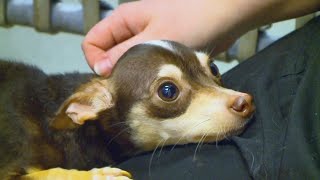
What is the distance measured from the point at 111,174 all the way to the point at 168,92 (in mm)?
273

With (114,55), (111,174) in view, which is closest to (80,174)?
(111,174)

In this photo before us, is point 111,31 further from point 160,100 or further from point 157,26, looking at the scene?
point 160,100

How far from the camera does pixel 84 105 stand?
4.35 ft

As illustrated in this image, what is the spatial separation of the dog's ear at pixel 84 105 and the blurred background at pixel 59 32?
3.32ft

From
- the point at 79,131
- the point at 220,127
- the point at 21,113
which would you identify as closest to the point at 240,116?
the point at 220,127

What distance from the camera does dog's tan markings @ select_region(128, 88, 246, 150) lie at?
4.01 feet

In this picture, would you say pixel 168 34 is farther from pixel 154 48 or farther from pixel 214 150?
pixel 214 150

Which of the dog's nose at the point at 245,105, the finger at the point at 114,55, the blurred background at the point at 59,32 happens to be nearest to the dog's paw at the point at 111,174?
the dog's nose at the point at 245,105

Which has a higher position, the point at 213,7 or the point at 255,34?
the point at 213,7

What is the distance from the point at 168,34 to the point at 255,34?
3.43 ft

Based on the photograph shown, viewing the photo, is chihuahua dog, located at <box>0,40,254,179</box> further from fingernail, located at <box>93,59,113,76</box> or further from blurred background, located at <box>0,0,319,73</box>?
blurred background, located at <box>0,0,319,73</box>

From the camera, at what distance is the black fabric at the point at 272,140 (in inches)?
38.4

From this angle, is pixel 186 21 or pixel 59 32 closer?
pixel 186 21

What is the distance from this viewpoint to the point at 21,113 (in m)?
1.31
